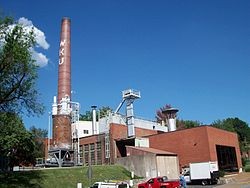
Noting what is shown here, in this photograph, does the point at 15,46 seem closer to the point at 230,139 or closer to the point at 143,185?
the point at 143,185

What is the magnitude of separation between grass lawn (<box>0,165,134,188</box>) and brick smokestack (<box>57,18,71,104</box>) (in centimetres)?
1489

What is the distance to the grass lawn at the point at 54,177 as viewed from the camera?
31953mm

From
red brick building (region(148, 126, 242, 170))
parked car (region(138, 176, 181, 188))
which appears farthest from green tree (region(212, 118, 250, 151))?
parked car (region(138, 176, 181, 188))

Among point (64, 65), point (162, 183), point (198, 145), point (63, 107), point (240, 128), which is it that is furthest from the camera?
point (240, 128)

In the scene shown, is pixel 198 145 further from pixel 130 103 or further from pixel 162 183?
pixel 162 183

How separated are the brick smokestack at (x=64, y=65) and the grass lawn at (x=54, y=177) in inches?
586

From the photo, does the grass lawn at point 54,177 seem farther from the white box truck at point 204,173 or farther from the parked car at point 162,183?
the white box truck at point 204,173

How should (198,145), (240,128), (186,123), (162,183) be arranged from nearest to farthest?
(162,183) < (198,145) < (186,123) < (240,128)

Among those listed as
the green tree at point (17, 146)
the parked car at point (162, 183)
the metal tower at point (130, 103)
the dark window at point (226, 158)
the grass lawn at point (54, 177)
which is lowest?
the parked car at point (162, 183)

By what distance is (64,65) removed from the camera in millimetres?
53062

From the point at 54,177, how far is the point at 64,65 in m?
22.1

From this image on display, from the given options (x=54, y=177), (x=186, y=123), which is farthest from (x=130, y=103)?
(x=186, y=123)

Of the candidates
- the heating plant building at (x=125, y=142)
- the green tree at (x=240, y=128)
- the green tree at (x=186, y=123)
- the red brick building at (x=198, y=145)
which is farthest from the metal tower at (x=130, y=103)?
the green tree at (x=240, y=128)

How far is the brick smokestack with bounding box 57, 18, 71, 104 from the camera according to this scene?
52.4 meters
